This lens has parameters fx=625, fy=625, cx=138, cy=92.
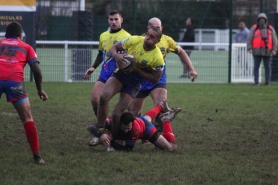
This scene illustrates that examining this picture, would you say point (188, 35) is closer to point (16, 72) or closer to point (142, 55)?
point (142, 55)

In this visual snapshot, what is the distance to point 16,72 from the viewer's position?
729 centimetres

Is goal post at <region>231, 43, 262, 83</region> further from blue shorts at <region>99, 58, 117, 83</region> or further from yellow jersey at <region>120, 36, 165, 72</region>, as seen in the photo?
yellow jersey at <region>120, 36, 165, 72</region>

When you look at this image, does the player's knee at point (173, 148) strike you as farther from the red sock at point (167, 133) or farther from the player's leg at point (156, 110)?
the player's leg at point (156, 110)

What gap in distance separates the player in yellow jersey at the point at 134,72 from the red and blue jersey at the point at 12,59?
1.33 metres

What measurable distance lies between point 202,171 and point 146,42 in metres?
2.02

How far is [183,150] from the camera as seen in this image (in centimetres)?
855

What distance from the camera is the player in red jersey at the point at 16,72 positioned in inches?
286

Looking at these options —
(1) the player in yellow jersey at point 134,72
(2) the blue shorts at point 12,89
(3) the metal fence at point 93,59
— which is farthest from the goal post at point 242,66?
(2) the blue shorts at point 12,89

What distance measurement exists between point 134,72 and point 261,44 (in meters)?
10.9

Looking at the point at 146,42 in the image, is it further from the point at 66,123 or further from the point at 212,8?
the point at 212,8

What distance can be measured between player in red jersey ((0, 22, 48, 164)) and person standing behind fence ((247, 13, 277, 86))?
11.9 meters

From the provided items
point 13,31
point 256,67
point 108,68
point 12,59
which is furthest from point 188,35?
point 12,59

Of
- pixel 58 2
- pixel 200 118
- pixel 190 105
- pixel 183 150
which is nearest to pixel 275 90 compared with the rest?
pixel 190 105

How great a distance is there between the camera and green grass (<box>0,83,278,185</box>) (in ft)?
22.0
